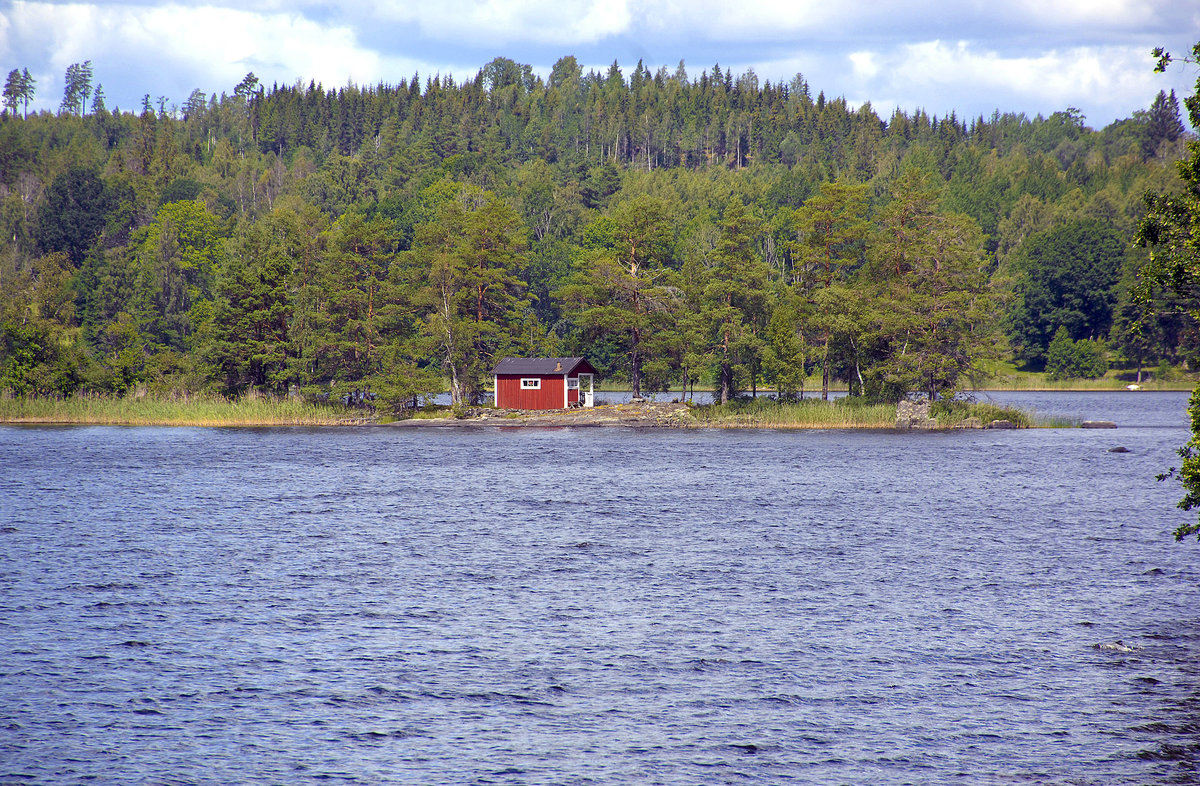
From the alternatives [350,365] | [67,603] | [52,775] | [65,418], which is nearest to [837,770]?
[52,775]

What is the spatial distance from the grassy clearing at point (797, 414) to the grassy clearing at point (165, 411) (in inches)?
1141

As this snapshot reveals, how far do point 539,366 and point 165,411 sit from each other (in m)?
29.8

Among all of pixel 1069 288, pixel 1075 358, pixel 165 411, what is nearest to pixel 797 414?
pixel 165 411

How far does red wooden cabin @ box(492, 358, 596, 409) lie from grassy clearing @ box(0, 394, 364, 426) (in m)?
11.9

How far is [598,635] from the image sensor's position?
22.0 meters

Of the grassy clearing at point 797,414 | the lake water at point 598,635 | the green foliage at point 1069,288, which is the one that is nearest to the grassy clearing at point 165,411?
the grassy clearing at point 797,414

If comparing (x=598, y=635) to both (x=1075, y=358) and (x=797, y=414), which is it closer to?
(x=797, y=414)

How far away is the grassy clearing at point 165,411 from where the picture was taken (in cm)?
7950

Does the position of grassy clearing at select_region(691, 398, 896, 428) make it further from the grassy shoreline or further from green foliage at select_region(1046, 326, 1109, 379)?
green foliage at select_region(1046, 326, 1109, 379)

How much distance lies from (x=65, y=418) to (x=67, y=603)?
62840mm

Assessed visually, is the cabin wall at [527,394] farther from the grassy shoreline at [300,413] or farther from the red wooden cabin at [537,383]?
the grassy shoreline at [300,413]

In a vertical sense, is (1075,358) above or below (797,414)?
above

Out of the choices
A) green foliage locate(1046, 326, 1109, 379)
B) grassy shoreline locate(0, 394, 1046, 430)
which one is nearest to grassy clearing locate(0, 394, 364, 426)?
grassy shoreline locate(0, 394, 1046, 430)

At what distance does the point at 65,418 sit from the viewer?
80.4 metres
